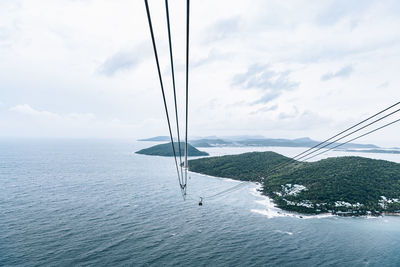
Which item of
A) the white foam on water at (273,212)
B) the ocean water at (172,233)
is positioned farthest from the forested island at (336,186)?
the ocean water at (172,233)

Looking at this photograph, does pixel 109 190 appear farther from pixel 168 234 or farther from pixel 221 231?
pixel 221 231

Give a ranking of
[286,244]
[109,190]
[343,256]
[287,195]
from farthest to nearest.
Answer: [109,190], [287,195], [286,244], [343,256]

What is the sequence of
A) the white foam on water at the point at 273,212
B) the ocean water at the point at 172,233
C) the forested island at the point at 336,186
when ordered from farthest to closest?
the forested island at the point at 336,186
the white foam on water at the point at 273,212
the ocean water at the point at 172,233

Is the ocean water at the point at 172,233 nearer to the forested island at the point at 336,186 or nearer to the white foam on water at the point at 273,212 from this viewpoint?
the white foam on water at the point at 273,212

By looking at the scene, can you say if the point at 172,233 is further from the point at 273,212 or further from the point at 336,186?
the point at 336,186

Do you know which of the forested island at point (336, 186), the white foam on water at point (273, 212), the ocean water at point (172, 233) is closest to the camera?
the ocean water at point (172, 233)

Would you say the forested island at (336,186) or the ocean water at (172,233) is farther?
the forested island at (336,186)

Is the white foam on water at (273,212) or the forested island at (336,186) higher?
the forested island at (336,186)

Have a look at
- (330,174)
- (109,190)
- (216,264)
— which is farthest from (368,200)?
(109,190)
